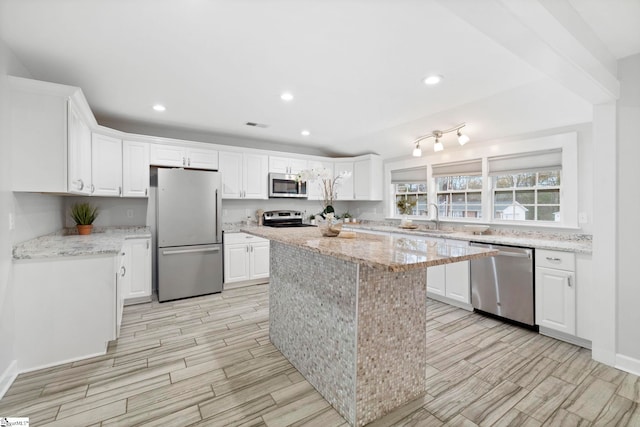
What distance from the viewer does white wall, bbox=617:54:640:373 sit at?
219 cm

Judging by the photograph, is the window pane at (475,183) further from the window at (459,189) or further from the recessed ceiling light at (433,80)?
the recessed ceiling light at (433,80)

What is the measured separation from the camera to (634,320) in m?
2.21

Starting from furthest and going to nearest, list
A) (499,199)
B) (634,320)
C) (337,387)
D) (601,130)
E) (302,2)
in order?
(499,199) → (601,130) → (634,320) → (337,387) → (302,2)

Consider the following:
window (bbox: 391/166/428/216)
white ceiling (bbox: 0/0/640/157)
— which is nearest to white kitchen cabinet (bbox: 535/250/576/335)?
white ceiling (bbox: 0/0/640/157)

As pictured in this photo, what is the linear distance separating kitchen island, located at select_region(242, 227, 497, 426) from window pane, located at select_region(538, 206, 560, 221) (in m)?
2.49

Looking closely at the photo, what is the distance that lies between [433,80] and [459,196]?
7.42 ft

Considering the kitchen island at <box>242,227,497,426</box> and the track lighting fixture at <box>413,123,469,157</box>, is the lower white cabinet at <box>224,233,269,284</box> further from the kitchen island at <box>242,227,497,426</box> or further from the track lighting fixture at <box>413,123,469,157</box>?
the track lighting fixture at <box>413,123,469,157</box>

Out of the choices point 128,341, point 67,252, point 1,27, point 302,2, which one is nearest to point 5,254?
point 67,252

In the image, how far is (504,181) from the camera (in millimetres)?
3881

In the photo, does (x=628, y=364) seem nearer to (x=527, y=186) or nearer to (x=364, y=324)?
(x=527, y=186)

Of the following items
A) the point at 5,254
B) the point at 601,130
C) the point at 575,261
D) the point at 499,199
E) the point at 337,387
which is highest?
the point at 601,130

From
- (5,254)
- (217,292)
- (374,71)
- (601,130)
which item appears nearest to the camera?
(5,254)

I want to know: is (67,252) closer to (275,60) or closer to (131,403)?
(131,403)

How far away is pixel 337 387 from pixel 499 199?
342 centimetres
